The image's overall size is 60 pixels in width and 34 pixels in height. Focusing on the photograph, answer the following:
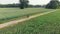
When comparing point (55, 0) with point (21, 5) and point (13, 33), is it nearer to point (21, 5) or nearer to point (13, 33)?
point (21, 5)

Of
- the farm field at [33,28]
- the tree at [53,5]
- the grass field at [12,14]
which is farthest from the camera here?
the tree at [53,5]

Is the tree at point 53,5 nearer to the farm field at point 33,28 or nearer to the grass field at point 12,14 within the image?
the grass field at point 12,14

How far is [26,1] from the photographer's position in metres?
90.2

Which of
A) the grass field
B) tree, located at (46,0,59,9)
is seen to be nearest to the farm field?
the grass field

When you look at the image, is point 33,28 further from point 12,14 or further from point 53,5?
point 53,5

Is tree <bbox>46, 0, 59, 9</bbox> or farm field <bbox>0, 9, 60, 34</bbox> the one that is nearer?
farm field <bbox>0, 9, 60, 34</bbox>

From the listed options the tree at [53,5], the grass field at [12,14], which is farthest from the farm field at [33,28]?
the tree at [53,5]

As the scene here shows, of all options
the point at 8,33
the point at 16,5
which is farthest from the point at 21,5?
the point at 8,33

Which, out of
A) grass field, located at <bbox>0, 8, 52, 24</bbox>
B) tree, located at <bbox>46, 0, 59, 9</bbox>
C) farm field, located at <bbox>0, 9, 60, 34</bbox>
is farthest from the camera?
tree, located at <bbox>46, 0, 59, 9</bbox>

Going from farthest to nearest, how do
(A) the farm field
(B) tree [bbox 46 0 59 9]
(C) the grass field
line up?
(B) tree [bbox 46 0 59 9] < (C) the grass field < (A) the farm field

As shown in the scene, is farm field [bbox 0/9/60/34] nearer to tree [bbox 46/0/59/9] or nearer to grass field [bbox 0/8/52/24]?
grass field [bbox 0/8/52/24]

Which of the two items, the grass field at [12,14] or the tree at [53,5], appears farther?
the tree at [53,5]

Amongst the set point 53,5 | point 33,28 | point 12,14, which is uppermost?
point 33,28

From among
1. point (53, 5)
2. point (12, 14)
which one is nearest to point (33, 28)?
point (12, 14)
